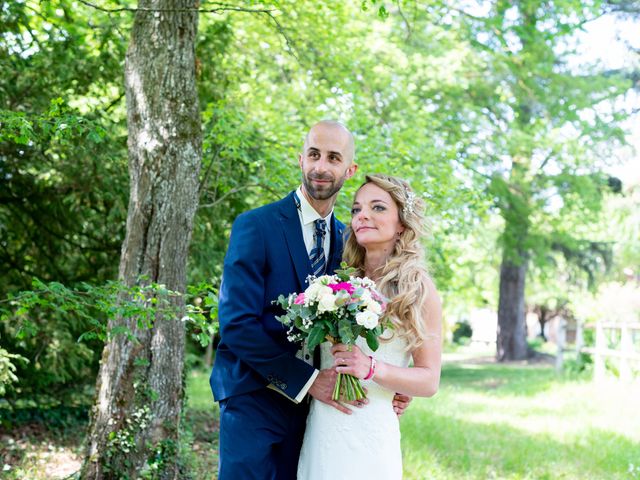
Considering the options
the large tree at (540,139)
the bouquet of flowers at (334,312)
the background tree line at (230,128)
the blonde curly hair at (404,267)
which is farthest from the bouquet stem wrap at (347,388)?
the large tree at (540,139)

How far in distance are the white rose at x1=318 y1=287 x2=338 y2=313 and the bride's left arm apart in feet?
0.92

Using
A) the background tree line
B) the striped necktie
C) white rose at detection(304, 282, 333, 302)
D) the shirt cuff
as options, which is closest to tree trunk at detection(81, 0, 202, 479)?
the background tree line

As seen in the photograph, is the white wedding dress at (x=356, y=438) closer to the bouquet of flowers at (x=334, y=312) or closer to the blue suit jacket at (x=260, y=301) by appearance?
the blue suit jacket at (x=260, y=301)

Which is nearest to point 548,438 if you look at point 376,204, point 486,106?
point 376,204

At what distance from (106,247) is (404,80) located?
8.28 m

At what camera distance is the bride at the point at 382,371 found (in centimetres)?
341

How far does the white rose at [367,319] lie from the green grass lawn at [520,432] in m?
4.18

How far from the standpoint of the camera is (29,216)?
8742mm

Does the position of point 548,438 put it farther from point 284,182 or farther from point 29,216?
point 29,216

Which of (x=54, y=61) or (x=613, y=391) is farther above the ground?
(x=54, y=61)

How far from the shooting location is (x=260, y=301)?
11.1 feet

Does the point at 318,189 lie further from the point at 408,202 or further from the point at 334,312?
the point at 334,312

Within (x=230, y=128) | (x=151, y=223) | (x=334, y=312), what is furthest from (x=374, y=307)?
(x=230, y=128)

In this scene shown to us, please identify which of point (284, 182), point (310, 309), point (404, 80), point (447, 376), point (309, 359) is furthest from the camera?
point (447, 376)
